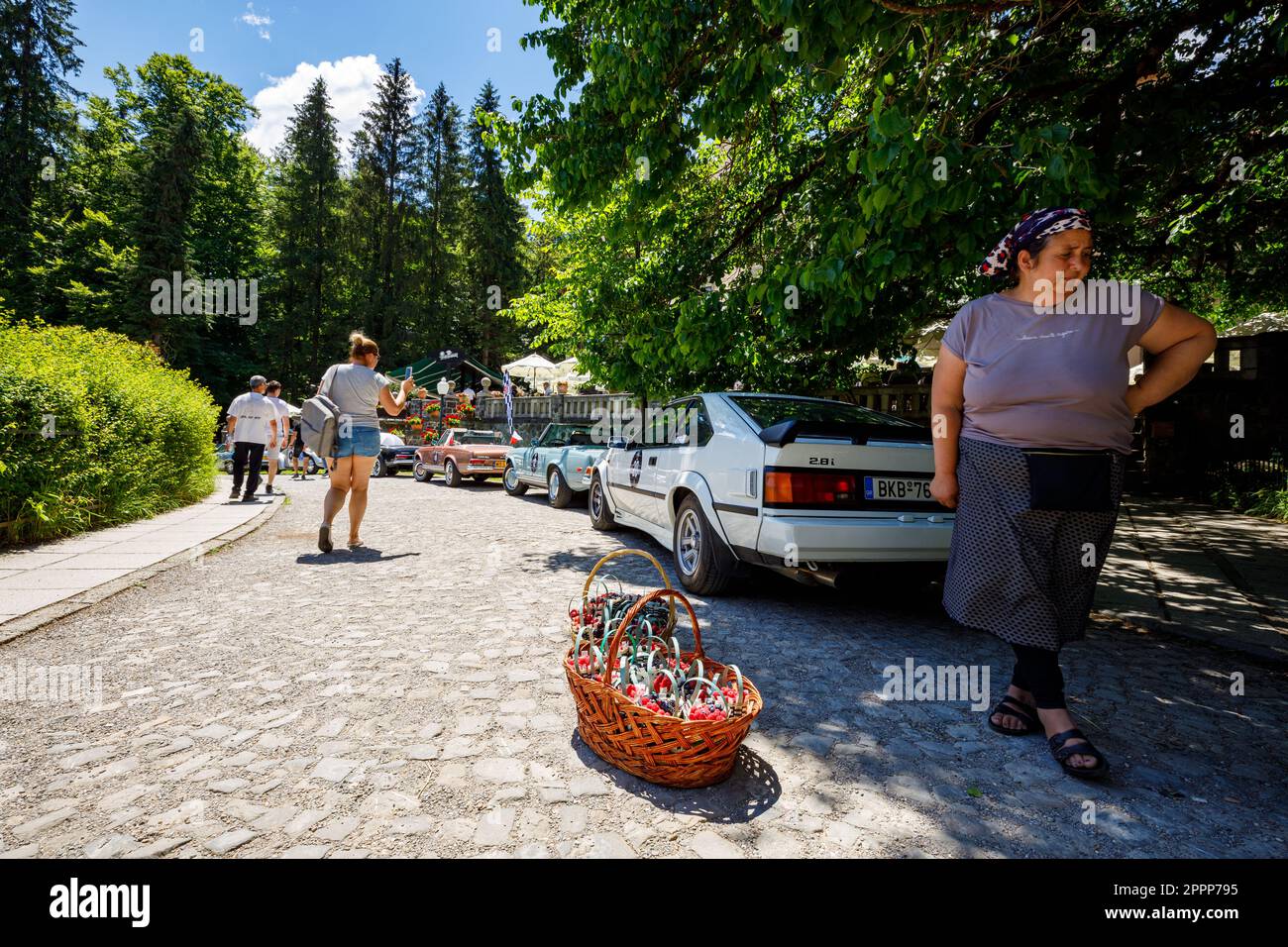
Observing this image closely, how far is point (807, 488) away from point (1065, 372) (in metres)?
1.93

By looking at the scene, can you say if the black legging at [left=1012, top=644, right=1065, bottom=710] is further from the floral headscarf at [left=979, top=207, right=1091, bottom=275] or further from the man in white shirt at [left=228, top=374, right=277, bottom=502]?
the man in white shirt at [left=228, top=374, right=277, bottom=502]

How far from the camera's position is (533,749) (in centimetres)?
255

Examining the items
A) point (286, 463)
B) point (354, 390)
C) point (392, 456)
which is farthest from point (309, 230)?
point (354, 390)

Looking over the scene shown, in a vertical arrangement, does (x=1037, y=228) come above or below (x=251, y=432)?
above

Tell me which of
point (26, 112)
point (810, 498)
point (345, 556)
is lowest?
point (345, 556)

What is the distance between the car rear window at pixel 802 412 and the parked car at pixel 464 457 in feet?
33.3

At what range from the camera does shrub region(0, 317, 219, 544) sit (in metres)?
5.79

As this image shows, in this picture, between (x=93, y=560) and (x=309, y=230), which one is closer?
(x=93, y=560)

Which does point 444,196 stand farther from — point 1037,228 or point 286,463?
point 1037,228

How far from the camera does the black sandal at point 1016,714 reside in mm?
2758
